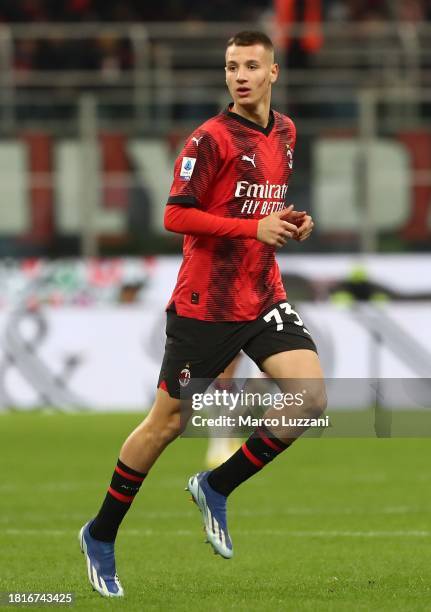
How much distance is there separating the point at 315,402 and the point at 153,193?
1170 cm

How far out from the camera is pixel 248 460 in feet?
20.7

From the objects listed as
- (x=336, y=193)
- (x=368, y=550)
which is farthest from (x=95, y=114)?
(x=368, y=550)

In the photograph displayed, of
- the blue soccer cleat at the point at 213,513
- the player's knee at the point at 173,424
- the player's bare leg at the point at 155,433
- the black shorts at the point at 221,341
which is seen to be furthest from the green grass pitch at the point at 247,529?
the black shorts at the point at 221,341

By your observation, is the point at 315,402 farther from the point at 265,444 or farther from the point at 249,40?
the point at 249,40

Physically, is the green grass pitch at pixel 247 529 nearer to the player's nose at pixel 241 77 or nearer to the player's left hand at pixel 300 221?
the player's left hand at pixel 300 221

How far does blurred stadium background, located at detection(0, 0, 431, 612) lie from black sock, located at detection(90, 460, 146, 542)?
529 centimetres

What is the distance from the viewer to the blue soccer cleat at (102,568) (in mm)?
6266

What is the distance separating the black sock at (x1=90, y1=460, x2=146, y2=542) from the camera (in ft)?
20.8

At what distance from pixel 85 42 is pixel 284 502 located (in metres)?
11.0

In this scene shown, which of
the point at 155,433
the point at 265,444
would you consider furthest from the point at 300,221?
the point at 155,433

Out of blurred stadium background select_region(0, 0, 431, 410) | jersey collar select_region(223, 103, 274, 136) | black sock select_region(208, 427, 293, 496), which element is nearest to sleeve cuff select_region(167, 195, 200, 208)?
jersey collar select_region(223, 103, 274, 136)

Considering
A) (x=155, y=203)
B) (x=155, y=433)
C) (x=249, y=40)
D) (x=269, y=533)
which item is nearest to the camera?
(x=155, y=433)

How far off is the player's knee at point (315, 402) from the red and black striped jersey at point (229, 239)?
0.44 m

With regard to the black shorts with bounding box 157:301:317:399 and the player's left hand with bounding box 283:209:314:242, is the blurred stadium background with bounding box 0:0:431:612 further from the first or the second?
the player's left hand with bounding box 283:209:314:242
